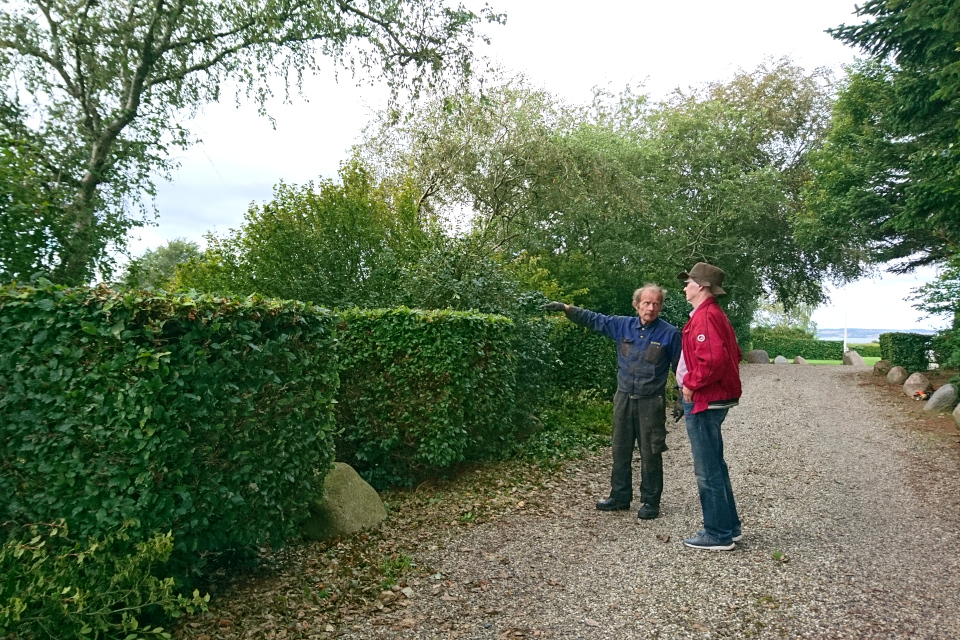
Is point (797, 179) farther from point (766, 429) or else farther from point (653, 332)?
point (653, 332)

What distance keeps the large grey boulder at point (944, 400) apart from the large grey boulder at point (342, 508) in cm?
1066

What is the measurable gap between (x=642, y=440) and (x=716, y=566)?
1351 millimetres

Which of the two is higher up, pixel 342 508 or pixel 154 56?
pixel 154 56

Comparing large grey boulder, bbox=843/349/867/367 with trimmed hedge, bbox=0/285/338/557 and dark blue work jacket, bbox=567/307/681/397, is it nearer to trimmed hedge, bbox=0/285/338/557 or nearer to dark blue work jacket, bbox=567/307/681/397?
dark blue work jacket, bbox=567/307/681/397

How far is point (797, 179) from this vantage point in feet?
87.0

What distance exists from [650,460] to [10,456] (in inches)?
174

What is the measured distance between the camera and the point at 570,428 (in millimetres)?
9219

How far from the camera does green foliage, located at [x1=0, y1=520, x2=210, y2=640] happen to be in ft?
10.1

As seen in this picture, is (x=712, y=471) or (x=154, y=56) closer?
(x=712, y=471)

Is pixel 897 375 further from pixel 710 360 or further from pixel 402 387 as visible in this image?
pixel 402 387

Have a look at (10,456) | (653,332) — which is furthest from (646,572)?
(10,456)

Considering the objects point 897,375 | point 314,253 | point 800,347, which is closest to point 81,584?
point 314,253

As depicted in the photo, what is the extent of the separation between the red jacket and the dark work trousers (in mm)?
811

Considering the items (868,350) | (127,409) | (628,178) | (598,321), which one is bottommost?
(868,350)
